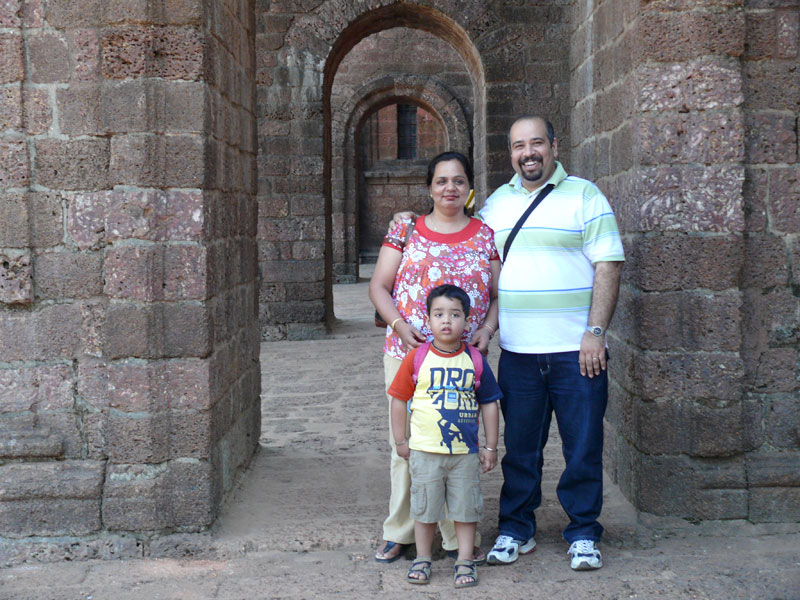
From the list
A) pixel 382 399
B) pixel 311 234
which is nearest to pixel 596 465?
pixel 382 399

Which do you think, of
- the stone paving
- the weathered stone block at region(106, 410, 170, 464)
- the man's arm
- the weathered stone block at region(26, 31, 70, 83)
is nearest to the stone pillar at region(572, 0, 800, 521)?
the stone paving

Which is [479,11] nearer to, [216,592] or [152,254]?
[152,254]

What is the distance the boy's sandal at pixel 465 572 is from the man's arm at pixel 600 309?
3.00 feet

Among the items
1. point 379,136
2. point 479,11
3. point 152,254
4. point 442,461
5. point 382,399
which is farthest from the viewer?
→ point 379,136

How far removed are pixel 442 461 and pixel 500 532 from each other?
58cm

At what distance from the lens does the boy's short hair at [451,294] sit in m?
3.29

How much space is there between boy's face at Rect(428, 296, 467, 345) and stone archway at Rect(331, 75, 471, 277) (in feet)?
51.0

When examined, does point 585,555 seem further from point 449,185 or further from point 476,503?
point 449,185

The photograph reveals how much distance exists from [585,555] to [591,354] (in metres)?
0.85

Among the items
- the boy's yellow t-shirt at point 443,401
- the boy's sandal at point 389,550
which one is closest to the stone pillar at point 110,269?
the boy's sandal at point 389,550

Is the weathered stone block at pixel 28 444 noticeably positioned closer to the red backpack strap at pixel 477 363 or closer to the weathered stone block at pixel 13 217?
the weathered stone block at pixel 13 217

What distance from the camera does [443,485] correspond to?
3.41 meters

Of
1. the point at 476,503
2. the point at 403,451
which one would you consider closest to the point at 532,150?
the point at 403,451

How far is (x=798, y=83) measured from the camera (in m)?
3.85
